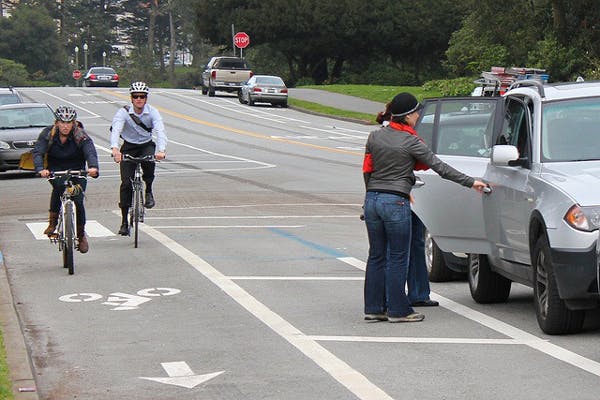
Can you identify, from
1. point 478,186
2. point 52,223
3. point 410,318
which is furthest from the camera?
point 52,223

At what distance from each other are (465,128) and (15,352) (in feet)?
16.1

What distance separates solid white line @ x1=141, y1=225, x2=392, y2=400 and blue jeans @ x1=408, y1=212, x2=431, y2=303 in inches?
49.3

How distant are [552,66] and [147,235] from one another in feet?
110

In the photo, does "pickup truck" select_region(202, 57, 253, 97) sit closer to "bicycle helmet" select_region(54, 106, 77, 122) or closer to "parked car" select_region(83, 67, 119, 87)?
"parked car" select_region(83, 67, 119, 87)

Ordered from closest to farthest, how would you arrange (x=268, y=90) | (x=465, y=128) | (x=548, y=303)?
(x=548, y=303)
(x=465, y=128)
(x=268, y=90)

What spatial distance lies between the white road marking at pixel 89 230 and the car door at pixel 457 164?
6.90m

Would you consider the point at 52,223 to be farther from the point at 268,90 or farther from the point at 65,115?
the point at 268,90

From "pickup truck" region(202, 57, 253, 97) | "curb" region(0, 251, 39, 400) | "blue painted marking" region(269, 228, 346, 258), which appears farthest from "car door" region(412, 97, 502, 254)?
"pickup truck" region(202, 57, 253, 97)

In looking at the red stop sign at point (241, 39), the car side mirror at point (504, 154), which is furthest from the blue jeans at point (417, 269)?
the red stop sign at point (241, 39)

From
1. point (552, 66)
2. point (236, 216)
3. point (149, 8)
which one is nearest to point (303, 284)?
point (236, 216)

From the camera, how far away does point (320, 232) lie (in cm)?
1811

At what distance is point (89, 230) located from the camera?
1891 centimetres

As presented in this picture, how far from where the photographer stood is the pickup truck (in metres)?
67.1

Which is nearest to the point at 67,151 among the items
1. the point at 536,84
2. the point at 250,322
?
the point at 250,322
